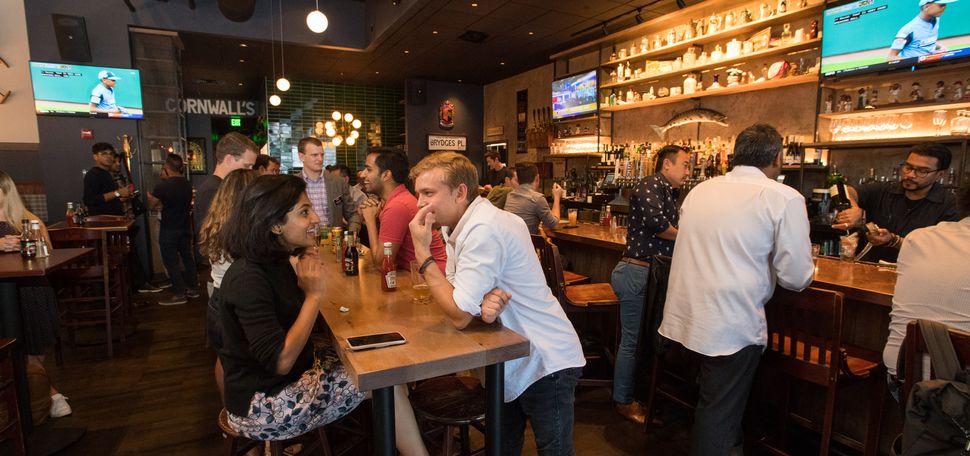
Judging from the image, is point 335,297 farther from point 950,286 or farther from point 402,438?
point 950,286

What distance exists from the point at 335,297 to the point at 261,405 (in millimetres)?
579

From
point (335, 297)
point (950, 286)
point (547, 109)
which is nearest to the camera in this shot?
point (950, 286)

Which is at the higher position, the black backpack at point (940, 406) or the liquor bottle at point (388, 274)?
the liquor bottle at point (388, 274)

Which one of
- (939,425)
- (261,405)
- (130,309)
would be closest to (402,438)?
(261,405)

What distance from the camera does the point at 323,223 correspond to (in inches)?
185

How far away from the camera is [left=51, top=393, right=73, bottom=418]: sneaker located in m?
3.22

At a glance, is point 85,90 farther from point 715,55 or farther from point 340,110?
point 715,55

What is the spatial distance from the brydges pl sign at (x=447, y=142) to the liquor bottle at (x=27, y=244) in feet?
26.5

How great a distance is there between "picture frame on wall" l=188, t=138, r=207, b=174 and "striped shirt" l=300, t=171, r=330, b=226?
11.1 metres

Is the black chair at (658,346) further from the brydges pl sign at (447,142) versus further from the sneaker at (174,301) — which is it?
the brydges pl sign at (447,142)

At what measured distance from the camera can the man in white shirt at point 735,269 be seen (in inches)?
80.3

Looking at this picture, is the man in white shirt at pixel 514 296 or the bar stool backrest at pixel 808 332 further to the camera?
the bar stool backrest at pixel 808 332

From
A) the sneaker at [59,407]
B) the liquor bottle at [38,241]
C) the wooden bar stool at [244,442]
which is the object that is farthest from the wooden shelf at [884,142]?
the sneaker at [59,407]

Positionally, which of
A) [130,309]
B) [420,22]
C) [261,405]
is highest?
[420,22]
